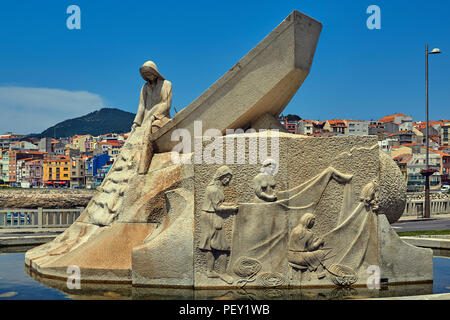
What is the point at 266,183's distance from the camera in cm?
642

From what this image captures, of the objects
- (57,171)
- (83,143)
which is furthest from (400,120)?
(83,143)

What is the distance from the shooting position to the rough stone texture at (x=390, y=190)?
7.05m

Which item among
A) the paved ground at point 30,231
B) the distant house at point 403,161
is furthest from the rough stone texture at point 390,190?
the distant house at point 403,161

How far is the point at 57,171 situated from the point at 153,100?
334ft

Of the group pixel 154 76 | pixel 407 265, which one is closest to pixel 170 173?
pixel 154 76

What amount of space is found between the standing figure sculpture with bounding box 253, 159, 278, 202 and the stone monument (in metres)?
0.01

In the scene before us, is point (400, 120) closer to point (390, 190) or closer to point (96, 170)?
point (96, 170)

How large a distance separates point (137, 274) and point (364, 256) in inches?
126

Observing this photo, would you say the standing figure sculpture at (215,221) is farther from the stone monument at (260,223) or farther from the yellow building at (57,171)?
the yellow building at (57,171)

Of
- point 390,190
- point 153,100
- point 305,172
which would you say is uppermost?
point 153,100

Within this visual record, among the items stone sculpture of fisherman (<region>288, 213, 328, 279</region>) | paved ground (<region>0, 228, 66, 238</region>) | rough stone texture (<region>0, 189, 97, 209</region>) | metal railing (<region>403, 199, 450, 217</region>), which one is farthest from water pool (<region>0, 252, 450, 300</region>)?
rough stone texture (<region>0, 189, 97, 209</region>)

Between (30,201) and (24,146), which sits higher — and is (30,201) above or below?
below

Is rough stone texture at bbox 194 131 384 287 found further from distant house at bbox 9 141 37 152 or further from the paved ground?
distant house at bbox 9 141 37 152

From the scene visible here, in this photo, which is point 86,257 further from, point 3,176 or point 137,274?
point 3,176
